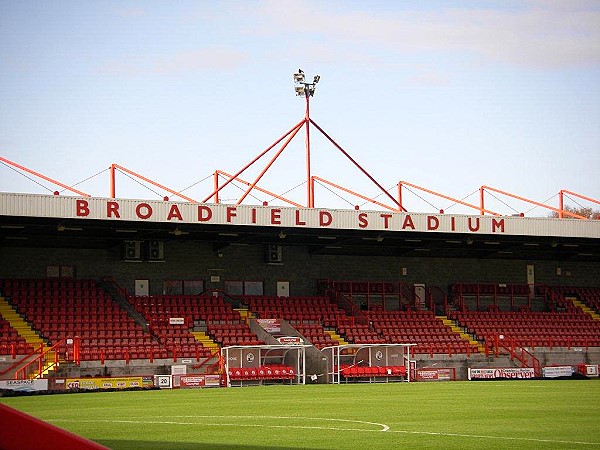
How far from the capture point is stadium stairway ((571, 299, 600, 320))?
50.6m

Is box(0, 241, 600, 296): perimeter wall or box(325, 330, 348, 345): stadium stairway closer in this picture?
box(325, 330, 348, 345): stadium stairway

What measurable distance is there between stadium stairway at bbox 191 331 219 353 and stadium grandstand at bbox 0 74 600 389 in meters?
0.05

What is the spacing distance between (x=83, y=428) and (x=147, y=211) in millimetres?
23442

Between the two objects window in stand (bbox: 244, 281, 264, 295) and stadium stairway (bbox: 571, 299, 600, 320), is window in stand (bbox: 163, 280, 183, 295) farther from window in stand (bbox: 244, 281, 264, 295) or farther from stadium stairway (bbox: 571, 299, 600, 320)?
stadium stairway (bbox: 571, 299, 600, 320)

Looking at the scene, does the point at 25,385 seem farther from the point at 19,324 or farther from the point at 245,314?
the point at 245,314

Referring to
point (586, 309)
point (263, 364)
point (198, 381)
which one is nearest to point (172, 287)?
point (263, 364)

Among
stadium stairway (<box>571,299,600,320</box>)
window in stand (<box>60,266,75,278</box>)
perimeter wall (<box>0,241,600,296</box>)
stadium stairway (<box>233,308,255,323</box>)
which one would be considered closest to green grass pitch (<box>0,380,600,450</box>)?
stadium stairway (<box>233,308,255,323</box>)

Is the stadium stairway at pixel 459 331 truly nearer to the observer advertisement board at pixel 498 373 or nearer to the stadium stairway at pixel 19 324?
the observer advertisement board at pixel 498 373

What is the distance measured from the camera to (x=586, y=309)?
2030 inches

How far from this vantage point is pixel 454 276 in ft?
169

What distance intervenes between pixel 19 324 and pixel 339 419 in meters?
23.2

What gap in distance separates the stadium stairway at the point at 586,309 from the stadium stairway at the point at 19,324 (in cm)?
2860

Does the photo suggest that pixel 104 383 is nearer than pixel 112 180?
Yes

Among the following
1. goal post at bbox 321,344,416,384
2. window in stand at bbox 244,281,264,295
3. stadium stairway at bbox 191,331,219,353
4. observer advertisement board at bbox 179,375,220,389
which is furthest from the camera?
window in stand at bbox 244,281,264,295
